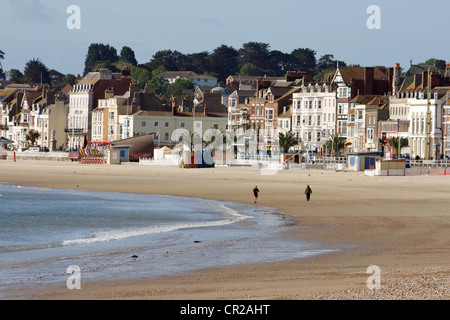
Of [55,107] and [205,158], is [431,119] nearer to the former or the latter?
[205,158]

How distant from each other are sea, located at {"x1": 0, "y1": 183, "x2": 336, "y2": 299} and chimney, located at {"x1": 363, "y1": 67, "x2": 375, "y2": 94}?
58.8 m

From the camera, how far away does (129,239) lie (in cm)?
2536

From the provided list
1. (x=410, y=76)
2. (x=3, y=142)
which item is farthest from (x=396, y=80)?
(x=3, y=142)

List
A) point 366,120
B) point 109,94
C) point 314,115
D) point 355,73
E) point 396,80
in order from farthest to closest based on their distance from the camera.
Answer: point 109,94
point 314,115
point 355,73
point 396,80
point 366,120

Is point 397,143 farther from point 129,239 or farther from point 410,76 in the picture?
point 129,239

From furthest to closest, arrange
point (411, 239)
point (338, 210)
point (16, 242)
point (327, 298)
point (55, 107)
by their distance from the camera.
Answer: point (55, 107) < point (338, 210) < point (16, 242) < point (411, 239) < point (327, 298)

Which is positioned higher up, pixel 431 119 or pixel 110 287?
pixel 431 119

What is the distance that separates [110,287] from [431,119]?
72.6m

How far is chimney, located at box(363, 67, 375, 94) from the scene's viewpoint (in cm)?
9744

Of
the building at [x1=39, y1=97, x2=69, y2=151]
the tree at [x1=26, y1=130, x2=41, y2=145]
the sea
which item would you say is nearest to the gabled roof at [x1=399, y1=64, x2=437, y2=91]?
the sea

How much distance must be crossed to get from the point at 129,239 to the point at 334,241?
19.2 ft

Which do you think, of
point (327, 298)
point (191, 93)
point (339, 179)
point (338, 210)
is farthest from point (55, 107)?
point (327, 298)

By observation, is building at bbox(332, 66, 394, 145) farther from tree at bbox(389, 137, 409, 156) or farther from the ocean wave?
the ocean wave

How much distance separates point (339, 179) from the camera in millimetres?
56094
